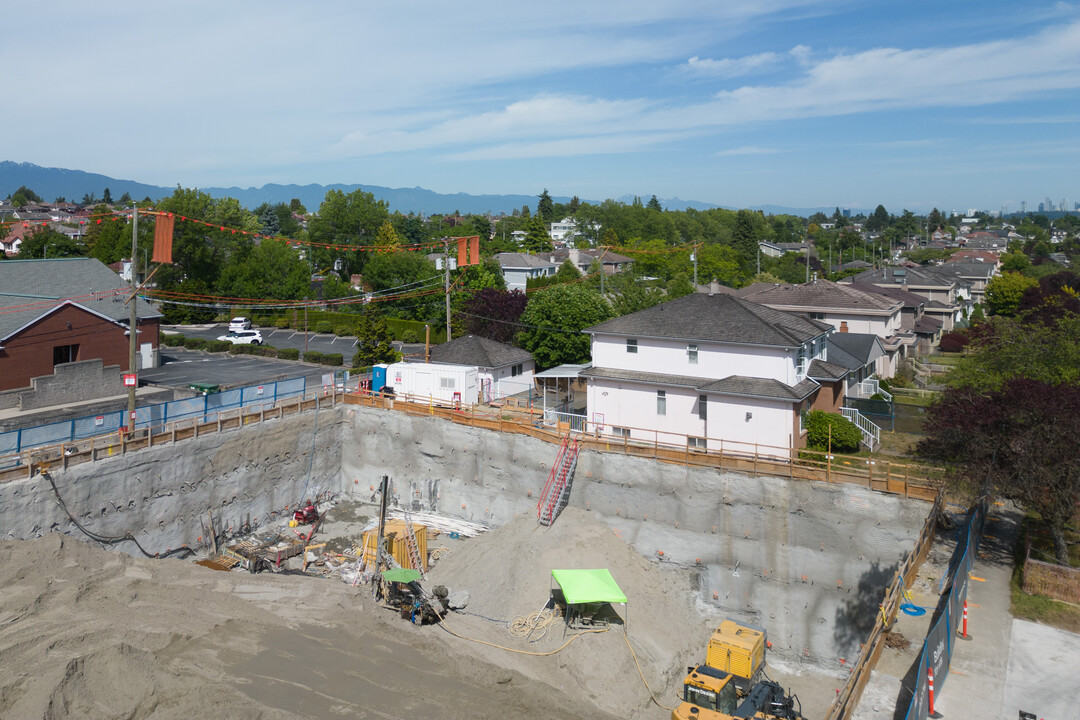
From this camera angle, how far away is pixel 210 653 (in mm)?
18906

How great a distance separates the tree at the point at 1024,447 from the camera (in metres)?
20.8

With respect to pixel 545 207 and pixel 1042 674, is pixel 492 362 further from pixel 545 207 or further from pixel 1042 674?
pixel 545 207

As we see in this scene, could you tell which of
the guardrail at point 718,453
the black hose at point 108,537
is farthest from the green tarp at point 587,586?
the black hose at point 108,537

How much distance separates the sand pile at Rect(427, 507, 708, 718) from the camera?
73.2ft

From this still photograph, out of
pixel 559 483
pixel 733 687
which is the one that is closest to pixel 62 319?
pixel 559 483

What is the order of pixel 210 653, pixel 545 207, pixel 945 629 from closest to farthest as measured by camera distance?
pixel 945 629 → pixel 210 653 → pixel 545 207

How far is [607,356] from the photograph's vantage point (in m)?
35.7

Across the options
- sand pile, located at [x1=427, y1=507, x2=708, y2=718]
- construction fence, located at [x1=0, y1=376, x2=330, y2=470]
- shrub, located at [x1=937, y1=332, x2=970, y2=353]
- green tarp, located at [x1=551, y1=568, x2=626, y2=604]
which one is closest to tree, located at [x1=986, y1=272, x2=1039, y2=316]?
shrub, located at [x1=937, y1=332, x2=970, y2=353]

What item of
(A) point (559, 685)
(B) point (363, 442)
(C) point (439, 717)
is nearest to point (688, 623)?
(A) point (559, 685)

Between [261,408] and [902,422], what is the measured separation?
31262 mm

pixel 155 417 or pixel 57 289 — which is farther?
pixel 57 289

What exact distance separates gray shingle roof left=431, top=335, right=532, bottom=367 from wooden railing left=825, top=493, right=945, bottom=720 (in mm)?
22186

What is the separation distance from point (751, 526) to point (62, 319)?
36880mm

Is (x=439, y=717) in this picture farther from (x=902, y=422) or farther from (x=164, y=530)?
(x=902, y=422)
